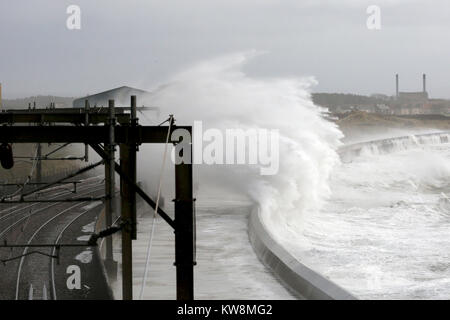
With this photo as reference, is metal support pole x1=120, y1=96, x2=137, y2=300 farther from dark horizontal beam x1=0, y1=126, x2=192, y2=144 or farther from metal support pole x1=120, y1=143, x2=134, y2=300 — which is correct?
dark horizontal beam x1=0, y1=126, x2=192, y2=144

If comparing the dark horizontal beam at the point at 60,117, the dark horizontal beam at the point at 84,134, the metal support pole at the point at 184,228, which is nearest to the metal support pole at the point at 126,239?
the dark horizontal beam at the point at 84,134

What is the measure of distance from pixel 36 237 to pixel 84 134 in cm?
1427

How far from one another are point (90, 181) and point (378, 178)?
22145mm

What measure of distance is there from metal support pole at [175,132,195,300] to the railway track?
13.8ft

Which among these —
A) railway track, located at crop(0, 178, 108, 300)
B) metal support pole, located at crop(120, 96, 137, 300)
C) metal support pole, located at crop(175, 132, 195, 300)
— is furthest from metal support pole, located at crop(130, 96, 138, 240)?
railway track, located at crop(0, 178, 108, 300)

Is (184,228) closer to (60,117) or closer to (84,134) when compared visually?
(84,134)

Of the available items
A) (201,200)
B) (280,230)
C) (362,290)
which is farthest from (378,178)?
(362,290)

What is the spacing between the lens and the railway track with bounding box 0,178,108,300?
19.6m

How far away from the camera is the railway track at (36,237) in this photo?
770 inches

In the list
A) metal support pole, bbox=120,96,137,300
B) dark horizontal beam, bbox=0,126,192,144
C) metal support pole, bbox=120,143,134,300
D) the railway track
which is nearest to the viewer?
dark horizontal beam, bbox=0,126,192,144

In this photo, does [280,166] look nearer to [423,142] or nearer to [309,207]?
[309,207]

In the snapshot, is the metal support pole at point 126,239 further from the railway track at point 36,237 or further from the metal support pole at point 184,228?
the railway track at point 36,237

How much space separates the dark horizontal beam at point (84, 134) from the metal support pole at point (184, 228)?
2.48 ft

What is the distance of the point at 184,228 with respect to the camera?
43.4ft
